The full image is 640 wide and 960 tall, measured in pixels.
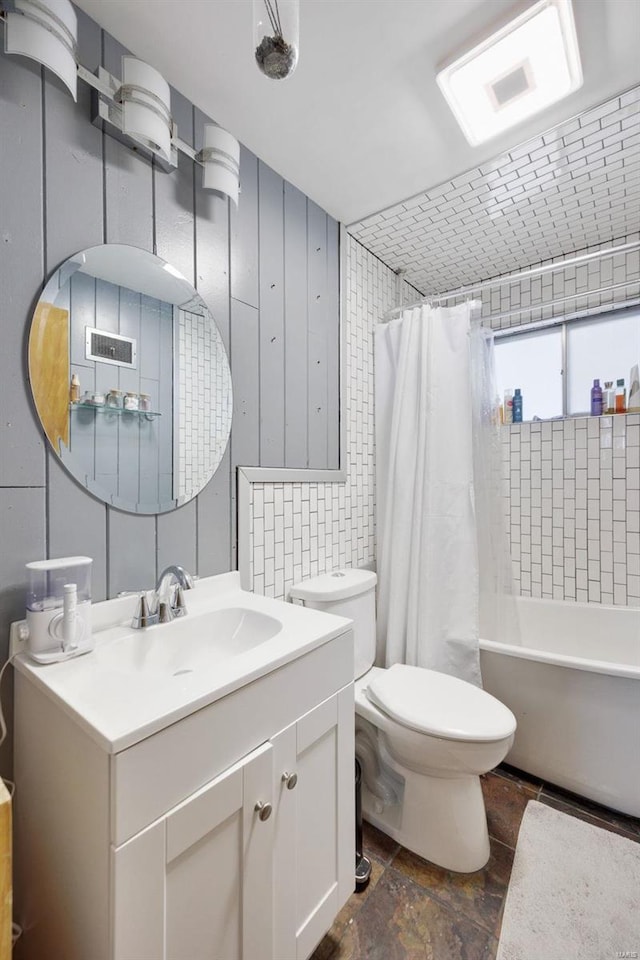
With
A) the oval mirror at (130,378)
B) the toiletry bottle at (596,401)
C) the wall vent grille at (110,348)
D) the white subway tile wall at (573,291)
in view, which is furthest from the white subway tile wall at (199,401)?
the toiletry bottle at (596,401)

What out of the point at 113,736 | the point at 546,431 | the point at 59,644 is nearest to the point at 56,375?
the point at 59,644

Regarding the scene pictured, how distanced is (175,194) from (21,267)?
22.0 inches

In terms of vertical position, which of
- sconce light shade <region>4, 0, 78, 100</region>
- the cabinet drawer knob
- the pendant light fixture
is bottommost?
the cabinet drawer knob

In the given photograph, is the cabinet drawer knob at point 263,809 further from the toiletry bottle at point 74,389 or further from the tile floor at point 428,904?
the toiletry bottle at point 74,389

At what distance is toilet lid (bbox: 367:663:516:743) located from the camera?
4.19 ft

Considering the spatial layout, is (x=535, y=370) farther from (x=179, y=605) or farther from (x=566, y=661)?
(x=179, y=605)

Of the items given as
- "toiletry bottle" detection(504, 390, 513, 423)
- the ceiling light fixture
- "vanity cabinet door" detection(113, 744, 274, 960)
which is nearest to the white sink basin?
"vanity cabinet door" detection(113, 744, 274, 960)

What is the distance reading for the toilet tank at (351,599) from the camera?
62.1 inches

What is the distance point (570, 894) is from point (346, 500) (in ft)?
5.02

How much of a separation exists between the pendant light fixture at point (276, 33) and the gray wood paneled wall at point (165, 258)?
52 cm

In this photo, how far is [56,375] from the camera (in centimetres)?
102

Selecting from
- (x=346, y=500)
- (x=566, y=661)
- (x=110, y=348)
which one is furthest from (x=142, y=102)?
(x=566, y=661)

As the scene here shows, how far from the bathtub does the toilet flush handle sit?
119 cm

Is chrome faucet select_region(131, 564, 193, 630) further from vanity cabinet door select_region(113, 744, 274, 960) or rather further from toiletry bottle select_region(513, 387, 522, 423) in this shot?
toiletry bottle select_region(513, 387, 522, 423)
